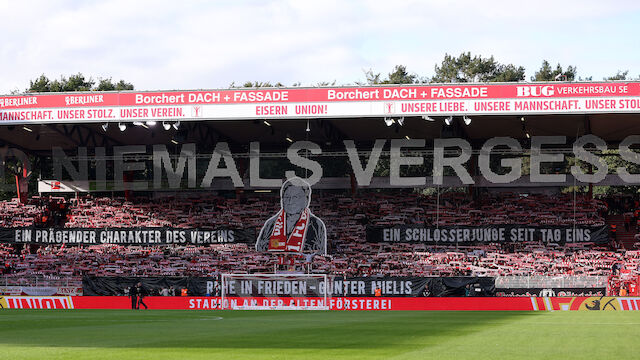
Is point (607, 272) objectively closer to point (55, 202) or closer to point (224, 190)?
point (224, 190)

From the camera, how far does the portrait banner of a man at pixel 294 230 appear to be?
45375 millimetres

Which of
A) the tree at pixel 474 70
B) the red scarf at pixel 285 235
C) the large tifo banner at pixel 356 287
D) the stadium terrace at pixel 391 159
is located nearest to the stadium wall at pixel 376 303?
the large tifo banner at pixel 356 287

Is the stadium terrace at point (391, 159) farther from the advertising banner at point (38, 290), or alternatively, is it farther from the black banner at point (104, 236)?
the advertising banner at point (38, 290)

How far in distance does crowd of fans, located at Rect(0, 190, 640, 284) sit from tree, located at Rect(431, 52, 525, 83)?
1652 inches

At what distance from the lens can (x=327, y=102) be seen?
4431cm

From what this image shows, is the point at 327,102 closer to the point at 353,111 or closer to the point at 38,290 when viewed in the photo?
the point at 353,111

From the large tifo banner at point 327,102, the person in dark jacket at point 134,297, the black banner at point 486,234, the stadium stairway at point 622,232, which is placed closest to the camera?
the person in dark jacket at point 134,297

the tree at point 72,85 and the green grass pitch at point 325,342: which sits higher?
the tree at point 72,85

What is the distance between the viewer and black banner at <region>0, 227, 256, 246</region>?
49.7 metres

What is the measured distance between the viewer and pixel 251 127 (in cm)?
4947

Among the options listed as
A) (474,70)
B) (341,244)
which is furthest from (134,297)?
(474,70)

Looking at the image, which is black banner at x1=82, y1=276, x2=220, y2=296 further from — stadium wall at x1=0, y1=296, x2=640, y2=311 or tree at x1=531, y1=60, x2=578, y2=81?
tree at x1=531, y1=60, x2=578, y2=81

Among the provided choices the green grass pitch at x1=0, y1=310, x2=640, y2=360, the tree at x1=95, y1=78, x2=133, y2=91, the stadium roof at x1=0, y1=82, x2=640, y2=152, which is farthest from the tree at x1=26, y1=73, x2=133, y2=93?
the green grass pitch at x1=0, y1=310, x2=640, y2=360

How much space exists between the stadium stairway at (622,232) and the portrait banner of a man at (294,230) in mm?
16421
